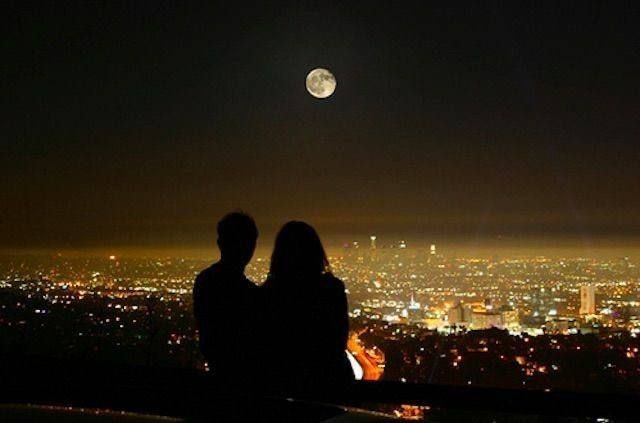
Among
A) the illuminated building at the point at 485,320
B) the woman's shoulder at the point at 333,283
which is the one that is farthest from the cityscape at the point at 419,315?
the woman's shoulder at the point at 333,283

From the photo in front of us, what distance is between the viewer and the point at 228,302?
4.17 m

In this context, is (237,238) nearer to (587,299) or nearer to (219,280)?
(219,280)

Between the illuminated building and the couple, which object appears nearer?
the couple

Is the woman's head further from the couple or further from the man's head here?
the man's head

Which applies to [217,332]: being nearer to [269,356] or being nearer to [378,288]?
[269,356]

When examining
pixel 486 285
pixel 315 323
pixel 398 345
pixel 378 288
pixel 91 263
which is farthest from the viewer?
pixel 91 263

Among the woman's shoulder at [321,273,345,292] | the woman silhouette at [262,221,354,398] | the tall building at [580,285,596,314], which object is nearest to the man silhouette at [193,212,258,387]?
the woman silhouette at [262,221,354,398]

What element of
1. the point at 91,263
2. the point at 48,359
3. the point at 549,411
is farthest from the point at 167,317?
the point at 91,263

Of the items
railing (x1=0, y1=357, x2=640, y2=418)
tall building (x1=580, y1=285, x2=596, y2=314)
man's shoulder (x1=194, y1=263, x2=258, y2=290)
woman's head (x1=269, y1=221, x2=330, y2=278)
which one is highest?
woman's head (x1=269, y1=221, x2=330, y2=278)

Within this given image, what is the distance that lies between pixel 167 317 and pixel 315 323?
313cm

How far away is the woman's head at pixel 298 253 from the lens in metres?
4.08

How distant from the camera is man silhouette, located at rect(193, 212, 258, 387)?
416cm

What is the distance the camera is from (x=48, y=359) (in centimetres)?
525

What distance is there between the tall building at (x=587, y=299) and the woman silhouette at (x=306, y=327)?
5494 mm
